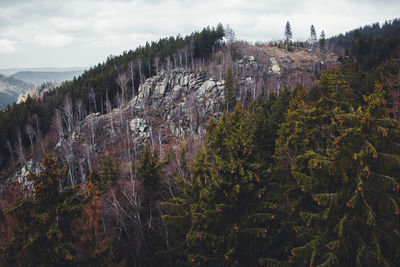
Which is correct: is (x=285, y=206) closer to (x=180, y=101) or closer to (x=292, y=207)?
(x=292, y=207)

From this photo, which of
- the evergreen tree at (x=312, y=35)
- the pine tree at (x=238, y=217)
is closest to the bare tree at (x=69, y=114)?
the pine tree at (x=238, y=217)

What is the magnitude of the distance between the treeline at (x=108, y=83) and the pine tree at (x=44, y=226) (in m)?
51.8

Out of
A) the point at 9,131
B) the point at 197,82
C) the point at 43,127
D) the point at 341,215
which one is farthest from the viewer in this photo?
the point at 197,82

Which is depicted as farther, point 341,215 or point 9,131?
point 9,131

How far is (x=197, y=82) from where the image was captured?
6975cm

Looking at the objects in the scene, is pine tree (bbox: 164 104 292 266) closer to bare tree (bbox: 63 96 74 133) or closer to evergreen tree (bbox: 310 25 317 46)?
bare tree (bbox: 63 96 74 133)

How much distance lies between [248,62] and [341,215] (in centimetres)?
8464

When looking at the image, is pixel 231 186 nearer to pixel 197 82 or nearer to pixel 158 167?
pixel 158 167

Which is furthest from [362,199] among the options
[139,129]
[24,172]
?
[24,172]

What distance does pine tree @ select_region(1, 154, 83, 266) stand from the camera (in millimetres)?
8445

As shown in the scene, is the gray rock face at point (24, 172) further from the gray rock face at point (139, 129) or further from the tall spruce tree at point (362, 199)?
the tall spruce tree at point (362, 199)

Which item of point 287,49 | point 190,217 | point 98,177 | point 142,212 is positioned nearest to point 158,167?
point 142,212

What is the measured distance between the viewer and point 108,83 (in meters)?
71.3

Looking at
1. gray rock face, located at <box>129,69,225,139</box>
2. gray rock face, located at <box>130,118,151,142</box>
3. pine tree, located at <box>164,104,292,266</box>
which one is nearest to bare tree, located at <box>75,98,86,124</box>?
gray rock face, located at <box>129,69,225,139</box>
